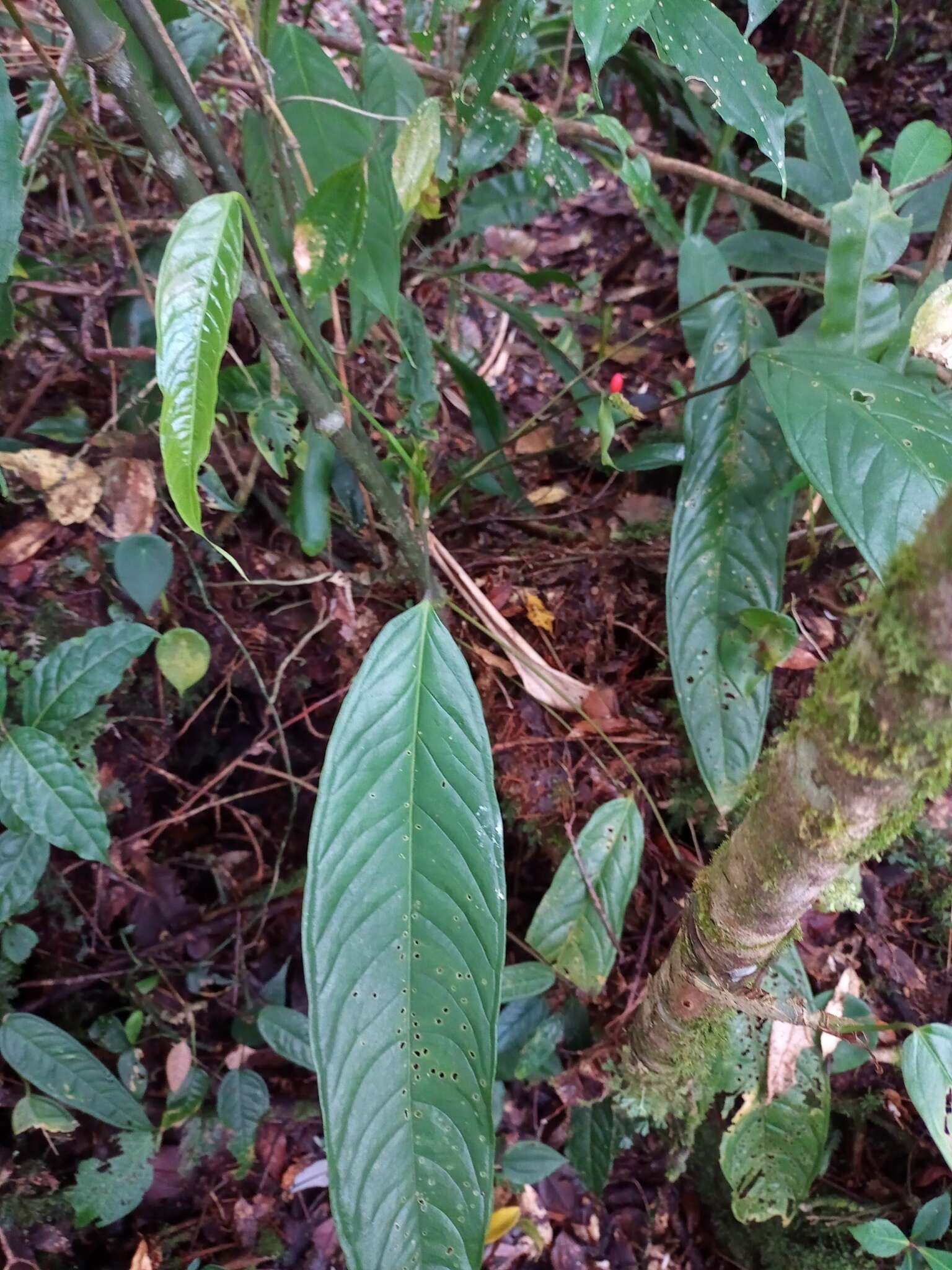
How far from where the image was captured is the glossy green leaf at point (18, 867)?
847 mm

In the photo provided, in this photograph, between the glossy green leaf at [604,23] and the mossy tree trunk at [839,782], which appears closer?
the mossy tree trunk at [839,782]

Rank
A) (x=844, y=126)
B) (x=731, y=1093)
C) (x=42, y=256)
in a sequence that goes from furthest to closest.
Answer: (x=42, y=256)
(x=844, y=126)
(x=731, y=1093)

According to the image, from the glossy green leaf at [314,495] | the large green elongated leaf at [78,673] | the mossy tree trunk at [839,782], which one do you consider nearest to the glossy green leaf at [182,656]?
the large green elongated leaf at [78,673]

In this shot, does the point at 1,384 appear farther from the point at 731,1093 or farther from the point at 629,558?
the point at 731,1093

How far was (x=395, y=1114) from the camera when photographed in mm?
621

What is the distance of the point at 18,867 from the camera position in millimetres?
851

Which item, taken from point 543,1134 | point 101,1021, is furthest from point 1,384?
point 543,1134

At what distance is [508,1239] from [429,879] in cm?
80

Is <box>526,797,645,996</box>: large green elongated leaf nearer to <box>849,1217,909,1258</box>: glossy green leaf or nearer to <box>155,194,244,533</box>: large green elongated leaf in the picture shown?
<box>849,1217,909,1258</box>: glossy green leaf

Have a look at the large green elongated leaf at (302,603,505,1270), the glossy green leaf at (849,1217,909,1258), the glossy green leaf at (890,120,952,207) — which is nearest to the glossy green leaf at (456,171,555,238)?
the glossy green leaf at (890,120,952,207)

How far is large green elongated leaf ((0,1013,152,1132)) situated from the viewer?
2.93 feet

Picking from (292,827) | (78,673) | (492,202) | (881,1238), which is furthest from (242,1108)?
(492,202)

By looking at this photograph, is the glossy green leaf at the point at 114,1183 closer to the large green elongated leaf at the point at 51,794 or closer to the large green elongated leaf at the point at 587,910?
the large green elongated leaf at the point at 51,794

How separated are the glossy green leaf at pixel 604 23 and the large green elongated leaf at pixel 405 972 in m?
0.56
